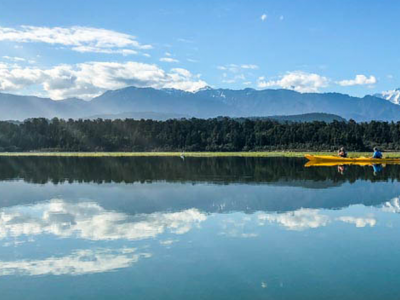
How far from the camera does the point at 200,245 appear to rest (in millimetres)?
18562

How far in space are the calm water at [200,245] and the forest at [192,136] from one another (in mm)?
117632

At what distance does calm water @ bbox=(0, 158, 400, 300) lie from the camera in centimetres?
1383

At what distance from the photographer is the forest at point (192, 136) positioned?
490 ft

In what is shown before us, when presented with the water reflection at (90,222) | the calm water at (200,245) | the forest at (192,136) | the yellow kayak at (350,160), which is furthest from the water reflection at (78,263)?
the forest at (192,136)

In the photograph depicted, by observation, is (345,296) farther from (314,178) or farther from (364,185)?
(314,178)

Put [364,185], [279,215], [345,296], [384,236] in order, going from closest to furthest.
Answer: [345,296] < [384,236] < [279,215] < [364,185]

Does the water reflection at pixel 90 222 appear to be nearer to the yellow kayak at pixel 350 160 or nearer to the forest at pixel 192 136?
the yellow kayak at pixel 350 160

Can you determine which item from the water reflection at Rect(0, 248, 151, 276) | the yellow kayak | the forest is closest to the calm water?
the water reflection at Rect(0, 248, 151, 276)

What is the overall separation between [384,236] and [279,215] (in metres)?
6.21

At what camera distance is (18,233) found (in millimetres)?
20938

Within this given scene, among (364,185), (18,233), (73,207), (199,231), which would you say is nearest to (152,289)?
(199,231)

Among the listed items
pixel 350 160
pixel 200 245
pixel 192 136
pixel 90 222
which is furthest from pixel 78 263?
pixel 192 136

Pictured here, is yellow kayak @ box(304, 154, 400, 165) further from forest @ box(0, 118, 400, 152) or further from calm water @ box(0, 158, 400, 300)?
forest @ box(0, 118, 400, 152)

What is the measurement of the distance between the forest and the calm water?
4631 inches
